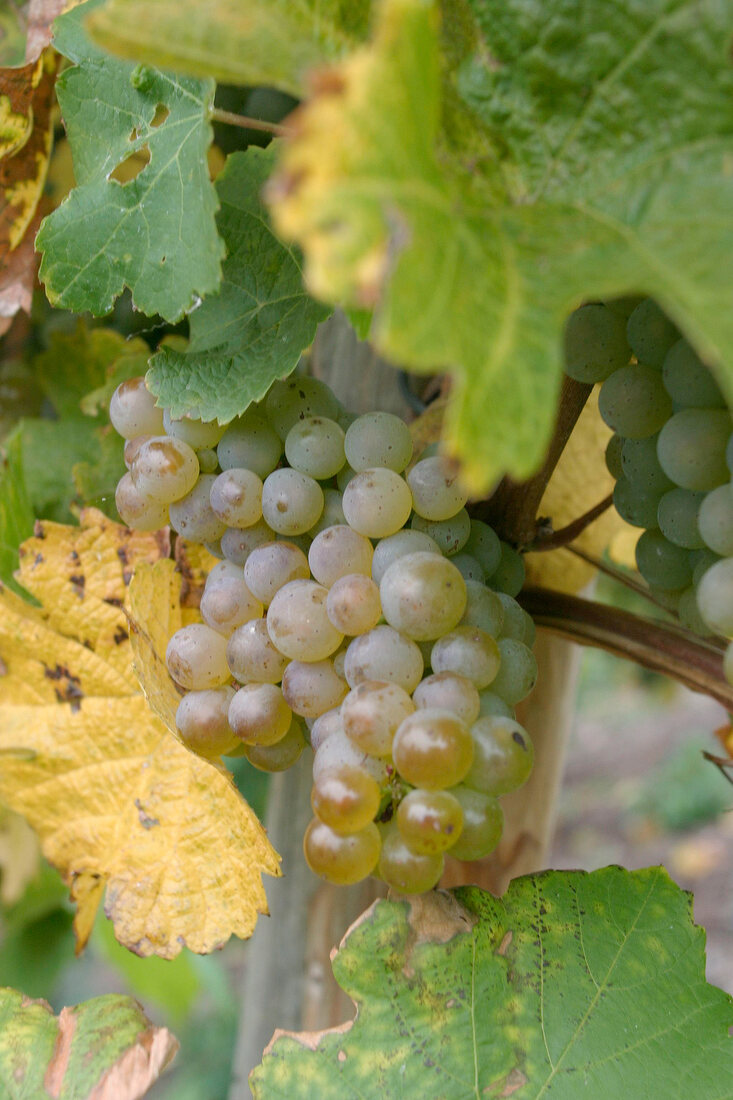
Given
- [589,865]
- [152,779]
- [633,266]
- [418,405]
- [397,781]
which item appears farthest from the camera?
[589,865]

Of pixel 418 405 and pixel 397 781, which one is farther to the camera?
pixel 418 405

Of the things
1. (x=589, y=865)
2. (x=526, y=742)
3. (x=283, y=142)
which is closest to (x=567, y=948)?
(x=526, y=742)

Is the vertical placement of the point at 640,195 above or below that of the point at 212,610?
above

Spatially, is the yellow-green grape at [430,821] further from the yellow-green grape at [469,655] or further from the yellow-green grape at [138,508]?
the yellow-green grape at [138,508]

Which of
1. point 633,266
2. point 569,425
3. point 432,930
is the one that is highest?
point 633,266

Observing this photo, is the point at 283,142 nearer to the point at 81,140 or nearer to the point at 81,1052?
the point at 81,140

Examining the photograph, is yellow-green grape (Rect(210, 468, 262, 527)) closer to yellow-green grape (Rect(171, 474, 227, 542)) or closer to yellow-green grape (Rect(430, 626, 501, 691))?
yellow-green grape (Rect(171, 474, 227, 542))

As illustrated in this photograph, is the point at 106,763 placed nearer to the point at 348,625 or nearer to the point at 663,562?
the point at 348,625
